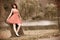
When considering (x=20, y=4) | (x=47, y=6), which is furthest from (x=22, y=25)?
(x=47, y=6)

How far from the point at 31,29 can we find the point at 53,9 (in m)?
0.55

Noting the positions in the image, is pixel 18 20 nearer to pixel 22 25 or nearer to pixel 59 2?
pixel 22 25

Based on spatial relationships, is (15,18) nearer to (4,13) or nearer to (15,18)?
(15,18)

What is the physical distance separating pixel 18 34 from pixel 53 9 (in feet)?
2.56

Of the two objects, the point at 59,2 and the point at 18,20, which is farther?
the point at 59,2

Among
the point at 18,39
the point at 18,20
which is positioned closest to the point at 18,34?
the point at 18,39

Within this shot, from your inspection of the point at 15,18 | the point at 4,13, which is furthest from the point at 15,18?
the point at 4,13

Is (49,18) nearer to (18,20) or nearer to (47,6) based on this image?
(47,6)

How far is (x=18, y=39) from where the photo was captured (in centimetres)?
246

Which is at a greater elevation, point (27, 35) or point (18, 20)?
point (18, 20)

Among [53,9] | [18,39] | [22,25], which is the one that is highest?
[53,9]

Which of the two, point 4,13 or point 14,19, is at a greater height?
point 4,13

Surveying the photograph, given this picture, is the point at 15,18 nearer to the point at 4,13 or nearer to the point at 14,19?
the point at 14,19

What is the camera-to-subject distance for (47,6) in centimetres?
264
